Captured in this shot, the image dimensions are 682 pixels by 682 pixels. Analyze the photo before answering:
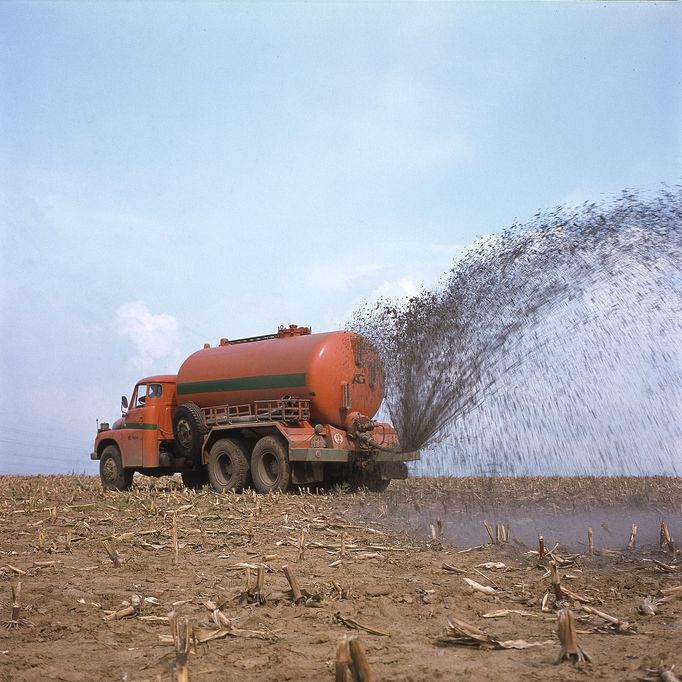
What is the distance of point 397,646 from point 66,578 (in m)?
4.29

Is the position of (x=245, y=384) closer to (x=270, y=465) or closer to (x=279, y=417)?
(x=279, y=417)

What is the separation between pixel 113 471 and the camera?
1984cm

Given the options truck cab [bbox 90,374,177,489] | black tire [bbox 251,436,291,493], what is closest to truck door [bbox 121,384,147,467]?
truck cab [bbox 90,374,177,489]

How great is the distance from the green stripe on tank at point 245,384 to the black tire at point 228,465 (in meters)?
1.13

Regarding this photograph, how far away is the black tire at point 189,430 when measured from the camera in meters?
17.5

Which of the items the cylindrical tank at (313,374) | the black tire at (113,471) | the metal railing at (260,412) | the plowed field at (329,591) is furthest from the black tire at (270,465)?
the black tire at (113,471)

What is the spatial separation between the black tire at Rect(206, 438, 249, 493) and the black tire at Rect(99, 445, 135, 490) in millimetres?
3463

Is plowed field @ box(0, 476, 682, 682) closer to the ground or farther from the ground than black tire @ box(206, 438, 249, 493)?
closer to the ground

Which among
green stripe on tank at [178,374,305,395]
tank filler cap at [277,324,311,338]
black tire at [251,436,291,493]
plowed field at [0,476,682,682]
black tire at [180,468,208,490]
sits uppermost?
tank filler cap at [277,324,311,338]

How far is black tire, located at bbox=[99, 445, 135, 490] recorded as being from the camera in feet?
63.9

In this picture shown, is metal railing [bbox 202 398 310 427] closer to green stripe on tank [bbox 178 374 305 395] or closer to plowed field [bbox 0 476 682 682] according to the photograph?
green stripe on tank [bbox 178 374 305 395]

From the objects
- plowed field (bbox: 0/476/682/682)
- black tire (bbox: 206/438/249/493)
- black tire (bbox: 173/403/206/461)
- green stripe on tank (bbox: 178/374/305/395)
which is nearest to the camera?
plowed field (bbox: 0/476/682/682)

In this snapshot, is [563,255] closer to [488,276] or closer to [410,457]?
[488,276]

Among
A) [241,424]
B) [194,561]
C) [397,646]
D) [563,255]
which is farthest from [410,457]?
[397,646]
